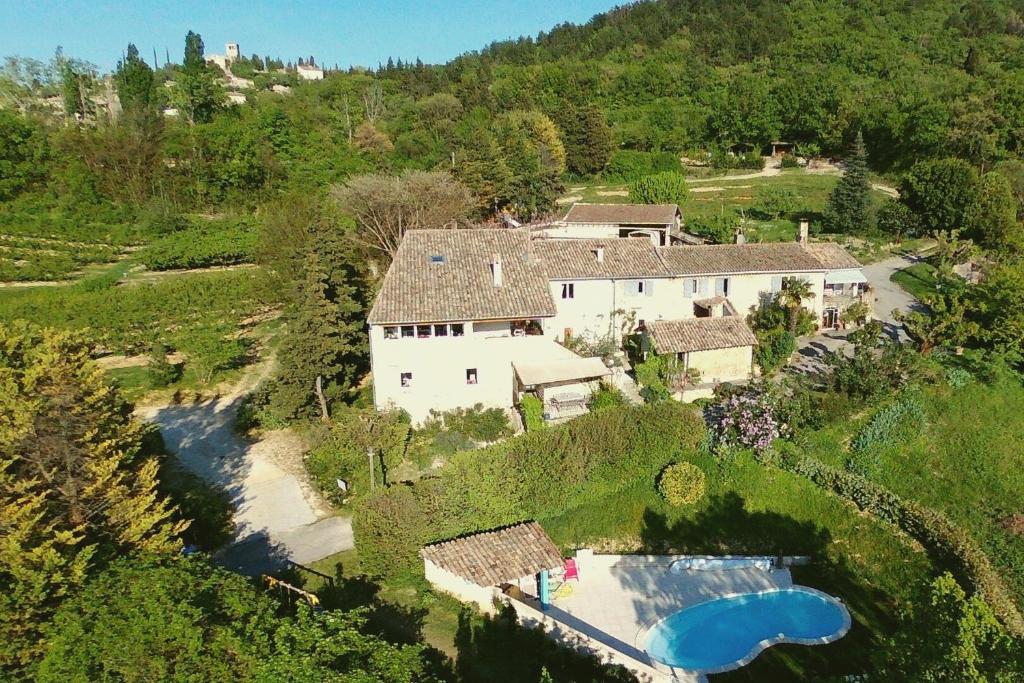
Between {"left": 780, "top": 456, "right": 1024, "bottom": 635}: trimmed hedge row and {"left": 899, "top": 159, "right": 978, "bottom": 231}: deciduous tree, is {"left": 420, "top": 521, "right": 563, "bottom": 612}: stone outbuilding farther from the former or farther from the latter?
{"left": 899, "top": 159, "right": 978, "bottom": 231}: deciduous tree

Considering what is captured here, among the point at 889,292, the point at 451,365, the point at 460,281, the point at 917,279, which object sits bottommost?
the point at 889,292

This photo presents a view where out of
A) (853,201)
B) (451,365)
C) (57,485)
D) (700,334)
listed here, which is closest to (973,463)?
(700,334)

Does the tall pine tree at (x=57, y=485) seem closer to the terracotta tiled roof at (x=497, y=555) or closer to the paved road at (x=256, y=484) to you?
the paved road at (x=256, y=484)

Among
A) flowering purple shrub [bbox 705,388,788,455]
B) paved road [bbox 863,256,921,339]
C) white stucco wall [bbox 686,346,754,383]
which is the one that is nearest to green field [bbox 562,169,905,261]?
paved road [bbox 863,256,921,339]

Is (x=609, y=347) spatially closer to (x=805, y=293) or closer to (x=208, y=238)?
(x=805, y=293)

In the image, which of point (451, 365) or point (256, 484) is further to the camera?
point (451, 365)

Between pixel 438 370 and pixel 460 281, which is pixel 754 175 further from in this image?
pixel 438 370

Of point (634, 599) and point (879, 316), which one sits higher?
point (879, 316)
